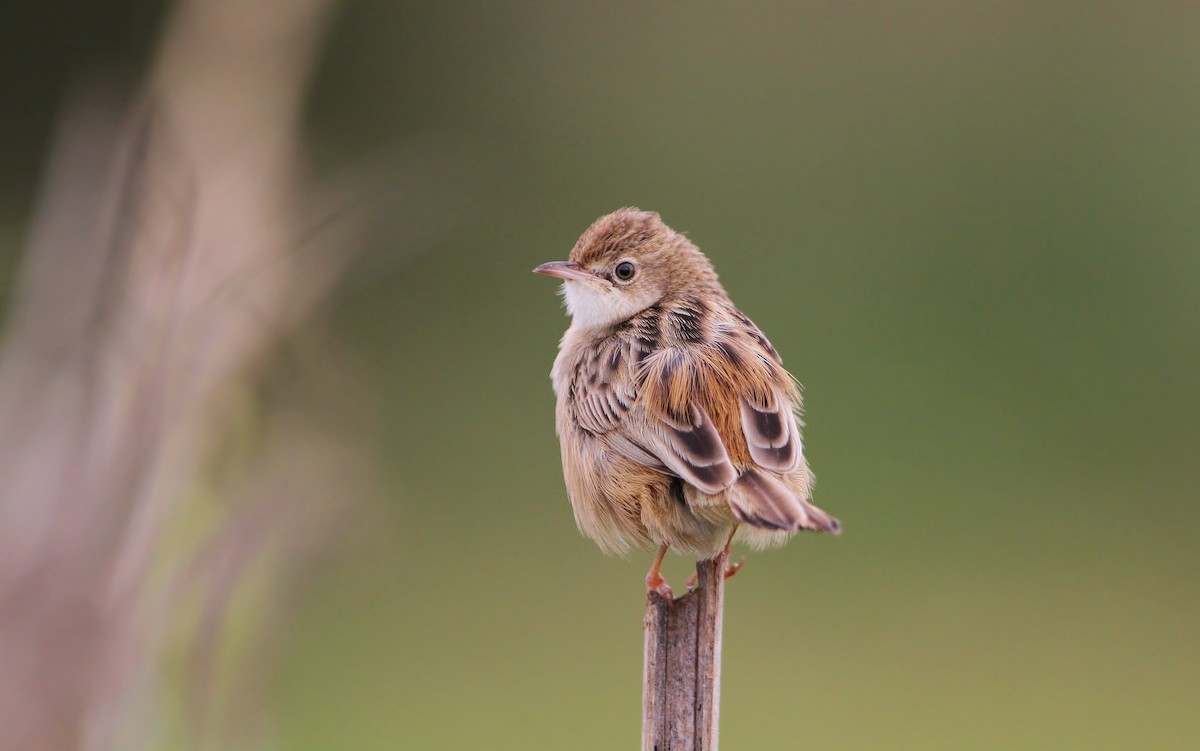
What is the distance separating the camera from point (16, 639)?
150 inches

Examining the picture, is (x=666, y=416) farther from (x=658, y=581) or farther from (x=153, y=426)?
(x=153, y=426)

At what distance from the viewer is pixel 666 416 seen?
13.9ft

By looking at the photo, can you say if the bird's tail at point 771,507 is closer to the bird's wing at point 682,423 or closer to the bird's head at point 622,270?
the bird's wing at point 682,423

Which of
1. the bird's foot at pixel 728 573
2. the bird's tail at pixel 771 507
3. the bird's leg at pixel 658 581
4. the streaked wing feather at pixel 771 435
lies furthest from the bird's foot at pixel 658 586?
the streaked wing feather at pixel 771 435

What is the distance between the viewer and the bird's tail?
360 cm

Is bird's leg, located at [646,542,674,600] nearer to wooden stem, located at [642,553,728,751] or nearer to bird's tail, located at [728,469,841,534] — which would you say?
wooden stem, located at [642,553,728,751]

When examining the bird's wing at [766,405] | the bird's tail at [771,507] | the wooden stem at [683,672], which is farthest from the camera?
the bird's wing at [766,405]

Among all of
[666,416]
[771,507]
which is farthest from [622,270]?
[771,507]

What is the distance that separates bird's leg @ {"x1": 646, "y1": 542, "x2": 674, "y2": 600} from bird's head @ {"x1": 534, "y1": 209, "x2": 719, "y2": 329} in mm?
949

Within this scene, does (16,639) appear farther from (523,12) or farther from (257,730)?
(523,12)

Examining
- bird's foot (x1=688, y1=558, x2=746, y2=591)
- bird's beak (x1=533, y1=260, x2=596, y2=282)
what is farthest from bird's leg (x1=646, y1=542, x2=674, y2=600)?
bird's beak (x1=533, y1=260, x2=596, y2=282)

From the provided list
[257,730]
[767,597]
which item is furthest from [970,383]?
[257,730]

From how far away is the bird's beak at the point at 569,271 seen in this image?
5020 mm

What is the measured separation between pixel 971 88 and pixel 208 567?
877 centimetres
